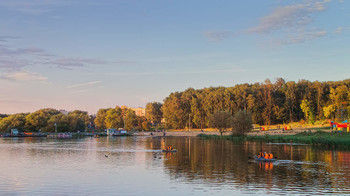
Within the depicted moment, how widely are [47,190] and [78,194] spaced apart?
3.45 m

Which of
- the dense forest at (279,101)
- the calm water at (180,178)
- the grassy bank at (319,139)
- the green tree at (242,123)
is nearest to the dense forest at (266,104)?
the dense forest at (279,101)

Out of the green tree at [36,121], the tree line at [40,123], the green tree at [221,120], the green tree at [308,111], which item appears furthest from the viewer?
the green tree at [36,121]

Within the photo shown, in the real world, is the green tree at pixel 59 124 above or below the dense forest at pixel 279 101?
below

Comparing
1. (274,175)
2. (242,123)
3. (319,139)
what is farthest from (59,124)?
(274,175)

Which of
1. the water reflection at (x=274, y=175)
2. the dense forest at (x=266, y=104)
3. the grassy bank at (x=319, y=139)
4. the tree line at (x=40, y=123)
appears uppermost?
the dense forest at (x=266, y=104)

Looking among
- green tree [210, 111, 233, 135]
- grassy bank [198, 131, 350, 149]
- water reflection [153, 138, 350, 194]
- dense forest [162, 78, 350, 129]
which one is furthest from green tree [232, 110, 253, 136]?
water reflection [153, 138, 350, 194]

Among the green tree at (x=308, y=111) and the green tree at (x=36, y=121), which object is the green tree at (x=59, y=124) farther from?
the green tree at (x=308, y=111)

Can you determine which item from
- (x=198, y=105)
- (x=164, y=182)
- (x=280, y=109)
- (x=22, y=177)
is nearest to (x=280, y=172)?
(x=164, y=182)

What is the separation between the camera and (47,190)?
28.4 m

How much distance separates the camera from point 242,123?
101000mm

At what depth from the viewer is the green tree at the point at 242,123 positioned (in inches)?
3934

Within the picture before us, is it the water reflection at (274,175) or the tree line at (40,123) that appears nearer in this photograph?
the water reflection at (274,175)

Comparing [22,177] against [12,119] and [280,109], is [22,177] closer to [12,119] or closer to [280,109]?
[280,109]

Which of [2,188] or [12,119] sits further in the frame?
[12,119]
